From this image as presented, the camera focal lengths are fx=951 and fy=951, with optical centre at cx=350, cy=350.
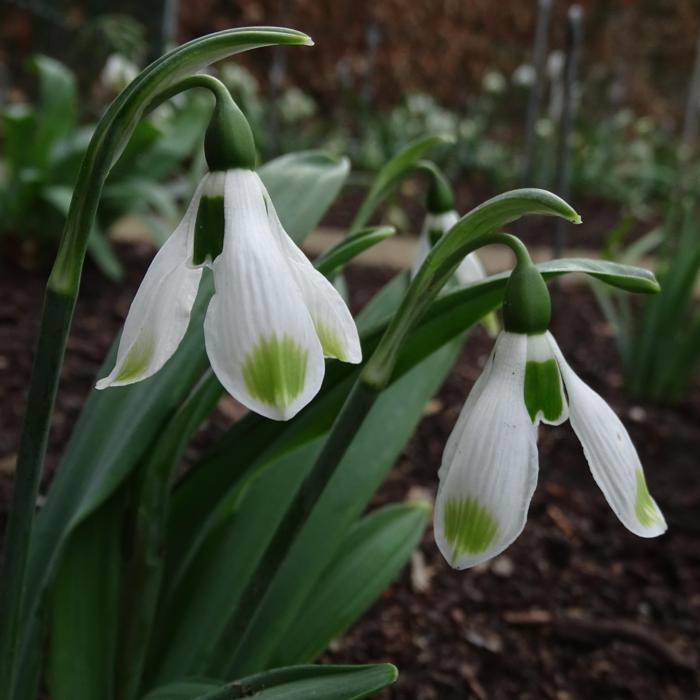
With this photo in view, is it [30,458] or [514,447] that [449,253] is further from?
[30,458]

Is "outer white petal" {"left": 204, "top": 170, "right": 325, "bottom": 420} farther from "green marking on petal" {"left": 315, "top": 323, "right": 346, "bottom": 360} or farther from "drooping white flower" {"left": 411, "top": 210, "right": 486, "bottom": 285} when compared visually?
"drooping white flower" {"left": 411, "top": 210, "right": 486, "bottom": 285}

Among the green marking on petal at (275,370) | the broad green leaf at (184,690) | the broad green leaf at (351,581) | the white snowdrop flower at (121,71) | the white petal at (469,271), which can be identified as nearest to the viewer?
the green marking on petal at (275,370)

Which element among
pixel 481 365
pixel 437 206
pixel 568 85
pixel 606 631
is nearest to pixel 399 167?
pixel 437 206

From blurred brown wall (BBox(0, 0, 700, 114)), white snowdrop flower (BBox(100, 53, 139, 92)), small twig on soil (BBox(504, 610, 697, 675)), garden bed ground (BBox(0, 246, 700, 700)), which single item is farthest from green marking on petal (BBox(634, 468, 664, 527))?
blurred brown wall (BBox(0, 0, 700, 114))

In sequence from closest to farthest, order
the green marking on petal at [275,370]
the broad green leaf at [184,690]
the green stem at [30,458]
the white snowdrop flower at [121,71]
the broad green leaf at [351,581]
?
the green marking on petal at [275,370]
the green stem at [30,458]
the broad green leaf at [184,690]
the broad green leaf at [351,581]
the white snowdrop flower at [121,71]

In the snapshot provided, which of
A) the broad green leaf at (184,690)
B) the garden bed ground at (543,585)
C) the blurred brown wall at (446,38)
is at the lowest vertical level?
the blurred brown wall at (446,38)

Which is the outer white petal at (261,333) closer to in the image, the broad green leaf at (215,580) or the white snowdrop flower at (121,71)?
the broad green leaf at (215,580)

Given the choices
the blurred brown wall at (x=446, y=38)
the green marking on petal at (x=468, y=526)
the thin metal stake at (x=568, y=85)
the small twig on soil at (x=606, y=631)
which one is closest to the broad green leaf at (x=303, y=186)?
the green marking on petal at (x=468, y=526)
